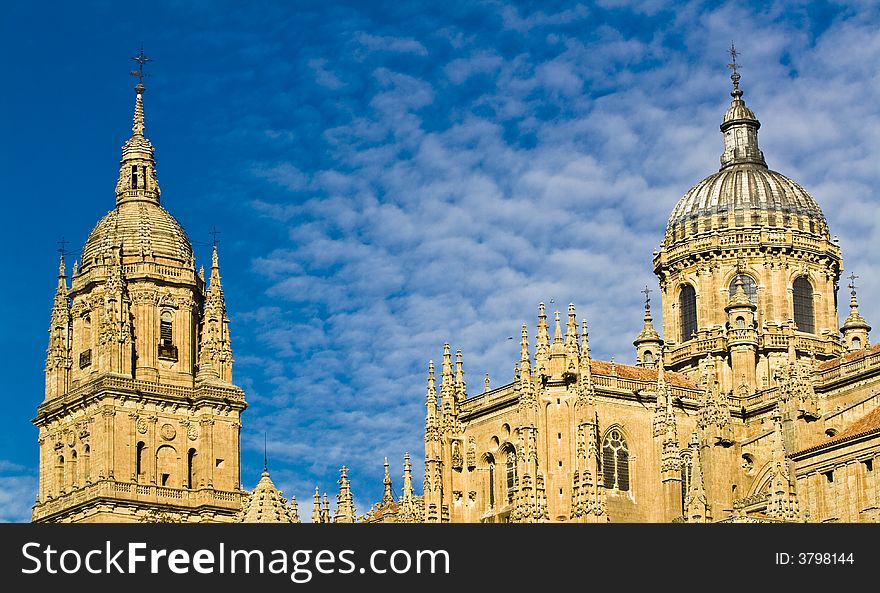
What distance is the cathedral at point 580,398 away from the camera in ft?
370

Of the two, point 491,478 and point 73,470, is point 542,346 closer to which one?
point 491,478

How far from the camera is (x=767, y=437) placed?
382ft

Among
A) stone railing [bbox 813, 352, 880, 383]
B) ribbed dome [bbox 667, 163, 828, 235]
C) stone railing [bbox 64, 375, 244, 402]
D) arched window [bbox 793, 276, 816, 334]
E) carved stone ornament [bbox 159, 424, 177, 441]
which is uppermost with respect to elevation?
ribbed dome [bbox 667, 163, 828, 235]

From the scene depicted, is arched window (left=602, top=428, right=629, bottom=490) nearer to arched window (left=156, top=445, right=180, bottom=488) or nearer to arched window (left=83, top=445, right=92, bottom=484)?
arched window (left=156, top=445, right=180, bottom=488)

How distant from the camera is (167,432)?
138625mm

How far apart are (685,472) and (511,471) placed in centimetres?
1034

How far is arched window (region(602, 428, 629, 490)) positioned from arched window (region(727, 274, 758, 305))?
1954 centimetres

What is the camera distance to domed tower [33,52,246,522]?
136 m

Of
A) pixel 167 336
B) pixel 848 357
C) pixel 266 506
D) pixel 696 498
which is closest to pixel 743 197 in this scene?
pixel 848 357

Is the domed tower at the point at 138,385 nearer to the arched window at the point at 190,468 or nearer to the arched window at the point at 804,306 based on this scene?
the arched window at the point at 190,468

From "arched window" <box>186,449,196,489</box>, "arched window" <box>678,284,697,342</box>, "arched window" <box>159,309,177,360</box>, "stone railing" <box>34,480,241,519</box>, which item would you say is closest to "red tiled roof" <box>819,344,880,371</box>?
"arched window" <box>678,284,697,342</box>
